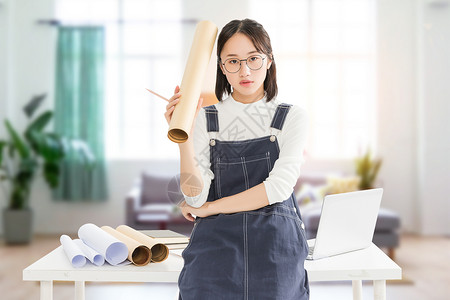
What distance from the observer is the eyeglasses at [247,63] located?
1077 millimetres

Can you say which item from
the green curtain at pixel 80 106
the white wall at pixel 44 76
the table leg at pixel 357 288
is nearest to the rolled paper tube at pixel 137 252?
the table leg at pixel 357 288

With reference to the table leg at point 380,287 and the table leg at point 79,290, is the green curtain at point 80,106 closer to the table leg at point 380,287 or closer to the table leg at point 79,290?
the table leg at point 79,290

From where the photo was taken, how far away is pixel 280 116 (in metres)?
1.10

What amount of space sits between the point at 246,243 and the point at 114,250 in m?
0.33

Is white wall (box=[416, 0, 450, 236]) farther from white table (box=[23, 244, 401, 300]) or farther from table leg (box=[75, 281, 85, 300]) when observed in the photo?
table leg (box=[75, 281, 85, 300])

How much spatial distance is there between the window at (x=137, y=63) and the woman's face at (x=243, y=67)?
13.6 ft

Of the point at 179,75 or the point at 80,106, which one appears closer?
the point at 80,106

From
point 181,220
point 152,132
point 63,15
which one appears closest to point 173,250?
point 181,220

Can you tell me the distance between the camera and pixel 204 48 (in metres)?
1.03

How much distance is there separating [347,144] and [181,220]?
196 cm

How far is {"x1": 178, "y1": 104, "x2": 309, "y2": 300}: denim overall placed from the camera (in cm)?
99

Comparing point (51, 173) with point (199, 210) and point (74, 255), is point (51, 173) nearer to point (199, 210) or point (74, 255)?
point (74, 255)

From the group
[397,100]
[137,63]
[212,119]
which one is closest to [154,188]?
[137,63]

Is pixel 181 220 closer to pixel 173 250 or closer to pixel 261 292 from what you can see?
pixel 173 250
